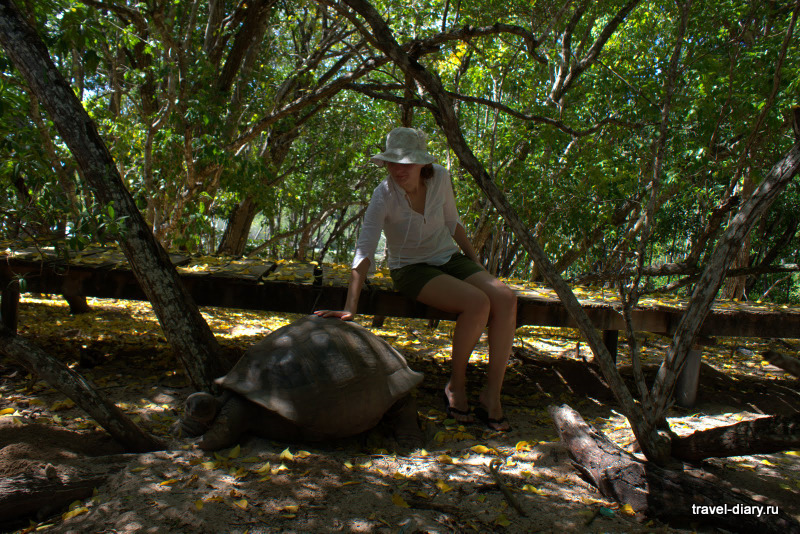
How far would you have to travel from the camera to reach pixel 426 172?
3.77 metres

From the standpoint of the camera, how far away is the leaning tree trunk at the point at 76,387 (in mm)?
2498

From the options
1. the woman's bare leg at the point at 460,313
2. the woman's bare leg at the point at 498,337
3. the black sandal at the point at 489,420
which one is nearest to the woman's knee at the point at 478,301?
the woman's bare leg at the point at 460,313

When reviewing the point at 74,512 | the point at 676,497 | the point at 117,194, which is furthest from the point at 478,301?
the point at 74,512

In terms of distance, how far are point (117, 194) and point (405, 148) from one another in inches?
69.5

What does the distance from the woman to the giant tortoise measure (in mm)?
344

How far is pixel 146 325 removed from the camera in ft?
20.7

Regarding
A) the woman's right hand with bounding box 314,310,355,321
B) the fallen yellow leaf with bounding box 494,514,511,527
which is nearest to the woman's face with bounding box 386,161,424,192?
the woman's right hand with bounding box 314,310,355,321

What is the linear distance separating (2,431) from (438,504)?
247 centimetres

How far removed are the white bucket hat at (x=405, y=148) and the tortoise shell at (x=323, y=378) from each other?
1.15 meters

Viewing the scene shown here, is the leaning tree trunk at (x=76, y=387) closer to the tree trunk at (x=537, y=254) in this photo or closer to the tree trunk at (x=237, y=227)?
the tree trunk at (x=537, y=254)

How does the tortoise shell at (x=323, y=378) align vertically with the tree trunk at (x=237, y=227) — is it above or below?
below

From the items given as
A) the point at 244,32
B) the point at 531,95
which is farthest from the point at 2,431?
the point at 531,95

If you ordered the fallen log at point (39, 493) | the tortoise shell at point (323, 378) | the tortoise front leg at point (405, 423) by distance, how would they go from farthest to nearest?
the tortoise front leg at point (405, 423) → the tortoise shell at point (323, 378) → the fallen log at point (39, 493)

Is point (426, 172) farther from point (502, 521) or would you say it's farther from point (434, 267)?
point (502, 521)
